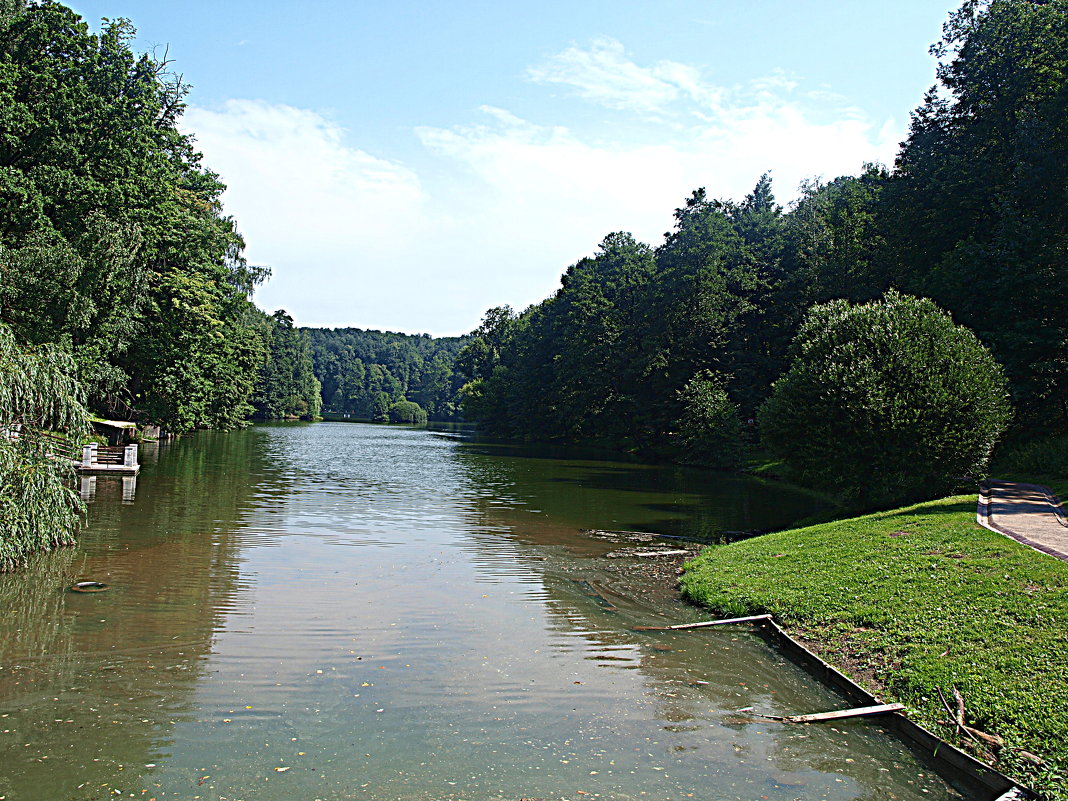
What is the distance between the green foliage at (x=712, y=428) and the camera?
153 ft

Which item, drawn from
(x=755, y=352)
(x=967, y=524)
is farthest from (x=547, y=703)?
(x=755, y=352)

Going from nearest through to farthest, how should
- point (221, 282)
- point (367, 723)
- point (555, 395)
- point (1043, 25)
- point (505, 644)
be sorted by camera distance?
point (367, 723), point (505, 644), point (1043, 25), point (221, 282), point (555, 395)

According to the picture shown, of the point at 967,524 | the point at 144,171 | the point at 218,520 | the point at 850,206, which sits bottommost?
the point at 218,520

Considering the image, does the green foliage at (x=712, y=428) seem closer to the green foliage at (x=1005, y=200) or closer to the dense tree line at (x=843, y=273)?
the dense tree line at (x=843, y=273)

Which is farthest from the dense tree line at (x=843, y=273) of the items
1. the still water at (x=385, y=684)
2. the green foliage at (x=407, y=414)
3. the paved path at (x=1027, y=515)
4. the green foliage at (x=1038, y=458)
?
the green foliage at (x=407, y=414)

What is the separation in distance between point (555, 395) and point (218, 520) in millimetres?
62725

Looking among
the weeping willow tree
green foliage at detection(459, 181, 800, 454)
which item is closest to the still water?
the weeping willow tree

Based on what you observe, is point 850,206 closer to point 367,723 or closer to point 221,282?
point 221,282

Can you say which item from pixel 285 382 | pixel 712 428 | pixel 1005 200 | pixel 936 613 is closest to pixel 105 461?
pixel 936 613

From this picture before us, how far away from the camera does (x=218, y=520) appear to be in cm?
2016

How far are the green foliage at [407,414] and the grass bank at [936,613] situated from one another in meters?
141

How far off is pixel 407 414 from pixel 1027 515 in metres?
143

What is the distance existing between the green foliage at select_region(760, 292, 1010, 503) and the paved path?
1.28m

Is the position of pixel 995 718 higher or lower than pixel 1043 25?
lower
